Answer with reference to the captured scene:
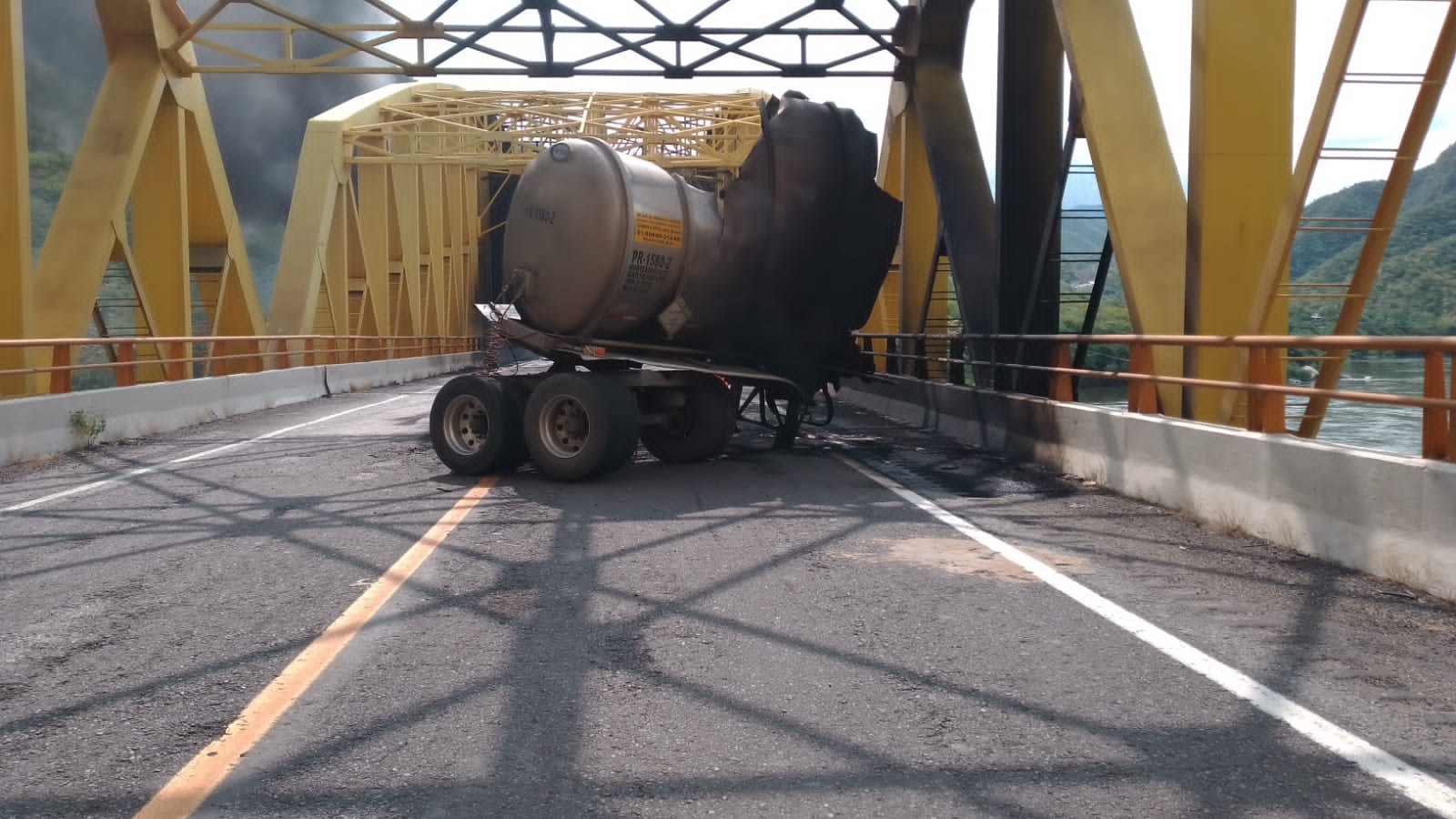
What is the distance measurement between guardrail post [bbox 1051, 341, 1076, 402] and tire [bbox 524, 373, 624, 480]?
447 centimetres

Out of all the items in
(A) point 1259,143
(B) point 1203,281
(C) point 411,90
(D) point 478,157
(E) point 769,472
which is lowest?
(E) point 769,472

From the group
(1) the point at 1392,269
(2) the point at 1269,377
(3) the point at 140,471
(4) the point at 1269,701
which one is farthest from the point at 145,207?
(4) the point at 1269,701

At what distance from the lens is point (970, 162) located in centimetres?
1936

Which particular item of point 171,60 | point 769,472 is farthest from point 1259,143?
point 171,60

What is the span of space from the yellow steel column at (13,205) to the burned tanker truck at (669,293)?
6.52 meters

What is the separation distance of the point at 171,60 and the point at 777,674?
19525 mm

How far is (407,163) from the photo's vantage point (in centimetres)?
3466

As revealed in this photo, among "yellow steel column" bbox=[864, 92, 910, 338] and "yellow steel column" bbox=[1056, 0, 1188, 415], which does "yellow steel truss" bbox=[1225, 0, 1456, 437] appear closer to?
"yellow steel column" bbox=[1056, 0, 1188, 415]

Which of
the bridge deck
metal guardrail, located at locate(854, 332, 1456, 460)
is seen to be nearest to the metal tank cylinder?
the bridge deck

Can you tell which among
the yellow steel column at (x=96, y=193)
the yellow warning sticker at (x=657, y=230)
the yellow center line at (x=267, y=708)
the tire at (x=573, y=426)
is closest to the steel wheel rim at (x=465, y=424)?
the tire at (x=573, y=426)

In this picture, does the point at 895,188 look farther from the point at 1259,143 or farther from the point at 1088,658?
the point at 1088,658

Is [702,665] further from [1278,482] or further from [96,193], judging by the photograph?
[96,193]

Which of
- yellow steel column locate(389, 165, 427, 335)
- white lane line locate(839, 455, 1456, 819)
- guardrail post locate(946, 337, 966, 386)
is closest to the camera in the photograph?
white lane line locate(839, 455, 1456, 819)

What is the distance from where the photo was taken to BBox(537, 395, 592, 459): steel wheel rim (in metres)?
12.0
